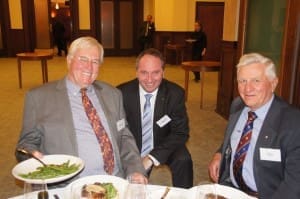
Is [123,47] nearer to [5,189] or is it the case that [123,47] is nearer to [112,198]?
[5,189]

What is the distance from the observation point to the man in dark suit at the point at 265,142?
1.55 meters

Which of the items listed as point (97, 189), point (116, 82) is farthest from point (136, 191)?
point (116, 82)

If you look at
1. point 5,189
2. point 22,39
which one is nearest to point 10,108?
point 5,189

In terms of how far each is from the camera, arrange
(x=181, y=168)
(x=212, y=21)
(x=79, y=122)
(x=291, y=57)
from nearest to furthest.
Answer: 1. (x=79, y=122)
2. (x=181, y=168)
3. (x=291, y=57)
4. (x=212, y=21)

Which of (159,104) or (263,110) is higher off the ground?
(263,110)

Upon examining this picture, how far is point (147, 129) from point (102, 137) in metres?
0.66

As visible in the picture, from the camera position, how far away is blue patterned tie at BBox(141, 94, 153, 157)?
2.42 m

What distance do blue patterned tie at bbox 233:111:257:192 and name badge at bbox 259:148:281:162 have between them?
3.9 inches

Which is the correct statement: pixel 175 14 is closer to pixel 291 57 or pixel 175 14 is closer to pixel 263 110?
pixel 291 57

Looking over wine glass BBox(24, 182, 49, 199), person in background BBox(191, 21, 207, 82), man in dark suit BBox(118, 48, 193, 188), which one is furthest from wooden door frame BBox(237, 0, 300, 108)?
person in background BBox(191, 21, 207, 82)

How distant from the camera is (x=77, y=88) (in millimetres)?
1896

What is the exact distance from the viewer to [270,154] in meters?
1.62

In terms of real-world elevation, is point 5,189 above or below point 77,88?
below

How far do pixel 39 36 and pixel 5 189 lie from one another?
14139mm
